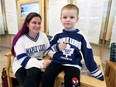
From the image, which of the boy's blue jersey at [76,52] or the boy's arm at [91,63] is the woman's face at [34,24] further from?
the boy's arm at [91,63]

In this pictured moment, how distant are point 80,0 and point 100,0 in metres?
0.32

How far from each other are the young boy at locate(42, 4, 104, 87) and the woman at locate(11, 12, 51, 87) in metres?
0.10

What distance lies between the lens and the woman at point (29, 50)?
1196 millimetres

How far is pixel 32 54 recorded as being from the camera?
54.4 inches

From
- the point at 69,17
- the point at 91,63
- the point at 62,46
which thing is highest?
the point at 69,17

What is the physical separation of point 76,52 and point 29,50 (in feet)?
1.54

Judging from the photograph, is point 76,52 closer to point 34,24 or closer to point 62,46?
point 62,46

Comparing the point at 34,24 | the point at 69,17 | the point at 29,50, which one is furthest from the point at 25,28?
the point at 69,17

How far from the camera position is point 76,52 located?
3.96ft

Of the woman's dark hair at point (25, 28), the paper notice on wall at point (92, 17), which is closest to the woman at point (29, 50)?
the woman's dark hair at point (25, 28)

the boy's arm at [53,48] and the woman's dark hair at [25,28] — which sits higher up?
the woman's dark hair at [25,28]

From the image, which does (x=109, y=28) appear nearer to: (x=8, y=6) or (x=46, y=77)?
(x=46, y=77)

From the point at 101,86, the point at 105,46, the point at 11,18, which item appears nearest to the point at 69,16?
the point at 101,86

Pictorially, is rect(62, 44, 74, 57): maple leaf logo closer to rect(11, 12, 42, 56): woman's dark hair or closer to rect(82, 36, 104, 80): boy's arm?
rect(82, 36, 104, 80): boy's arm
